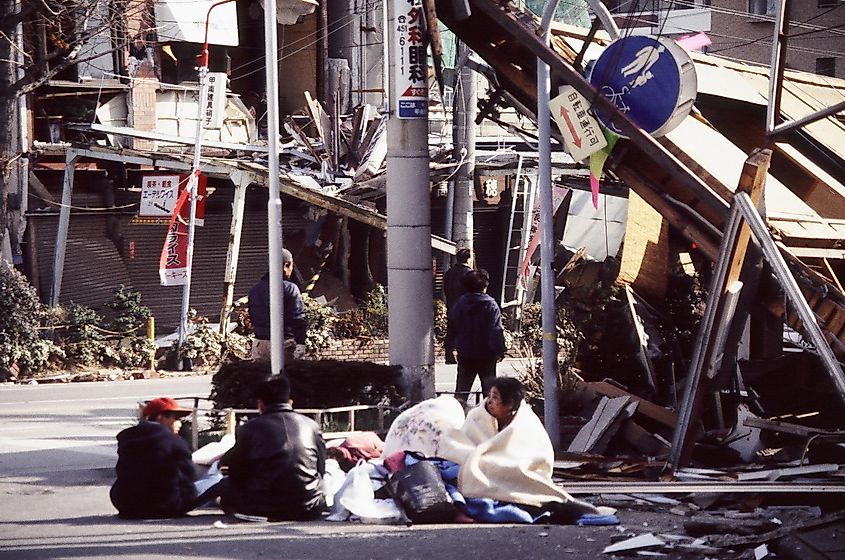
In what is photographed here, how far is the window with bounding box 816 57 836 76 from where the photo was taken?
1868 inches

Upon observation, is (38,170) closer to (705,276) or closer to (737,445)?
(705,276)

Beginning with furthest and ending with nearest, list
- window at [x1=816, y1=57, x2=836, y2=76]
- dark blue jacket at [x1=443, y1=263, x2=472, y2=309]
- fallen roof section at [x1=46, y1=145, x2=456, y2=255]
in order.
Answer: window at [x1=816, y1=57, x2=836, y2=76] < fallen roof section at [x1=46, y1=145, x2=456, y2=255] < dark blue jacket at [x1=443, y1=263, x2=472, y2=309]

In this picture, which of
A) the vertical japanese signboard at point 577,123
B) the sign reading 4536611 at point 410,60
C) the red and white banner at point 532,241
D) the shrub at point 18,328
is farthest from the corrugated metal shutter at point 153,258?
the vertical japanese signboard at point 577,123

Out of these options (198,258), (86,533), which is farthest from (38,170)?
(86,533)

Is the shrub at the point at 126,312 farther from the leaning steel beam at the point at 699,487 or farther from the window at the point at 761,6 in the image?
the window at the point at 761,6

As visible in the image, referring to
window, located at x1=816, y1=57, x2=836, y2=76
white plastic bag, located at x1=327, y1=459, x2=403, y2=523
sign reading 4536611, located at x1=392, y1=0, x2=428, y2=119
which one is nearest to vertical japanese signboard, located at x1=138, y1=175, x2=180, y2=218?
sign reading 4536611, located at x1=392, y1=0, x2=428, y2=119

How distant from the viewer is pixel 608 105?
12.4 meters

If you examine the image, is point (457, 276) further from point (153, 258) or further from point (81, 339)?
point (153, 258)

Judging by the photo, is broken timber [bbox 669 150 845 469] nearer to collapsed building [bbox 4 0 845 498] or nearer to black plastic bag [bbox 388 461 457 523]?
collapsed building [bbox 4 0 845 498]

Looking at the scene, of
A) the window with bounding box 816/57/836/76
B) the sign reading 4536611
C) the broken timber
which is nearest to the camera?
the broken timber

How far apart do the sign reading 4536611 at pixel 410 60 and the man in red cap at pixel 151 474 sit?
16.7 feet

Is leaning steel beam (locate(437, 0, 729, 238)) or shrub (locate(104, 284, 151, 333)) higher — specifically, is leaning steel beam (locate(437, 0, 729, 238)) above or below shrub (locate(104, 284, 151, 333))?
above

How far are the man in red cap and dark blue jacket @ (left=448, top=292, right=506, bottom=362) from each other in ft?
15.9

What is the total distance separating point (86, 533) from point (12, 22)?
15.2m
